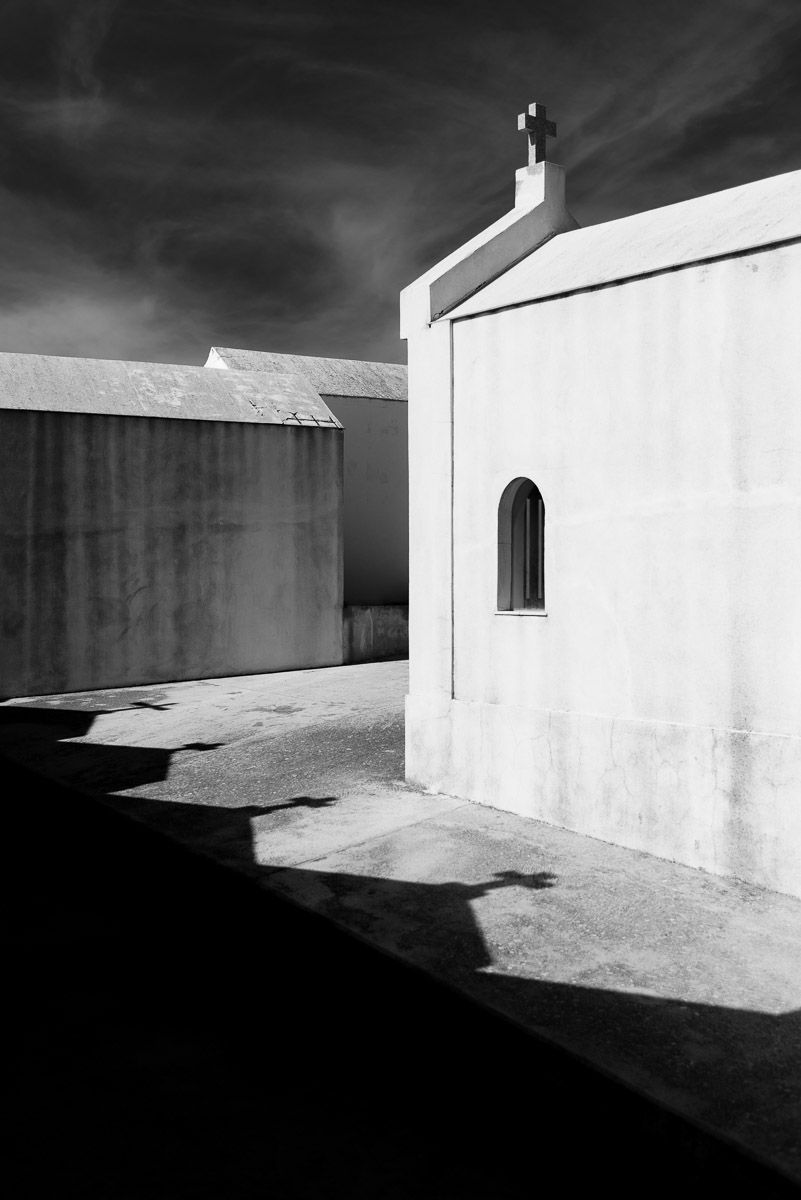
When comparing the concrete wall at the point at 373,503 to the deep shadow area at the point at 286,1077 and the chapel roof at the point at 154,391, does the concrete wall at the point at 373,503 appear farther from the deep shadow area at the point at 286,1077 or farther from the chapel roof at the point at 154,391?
the deep shadow area at the point at 286,1077

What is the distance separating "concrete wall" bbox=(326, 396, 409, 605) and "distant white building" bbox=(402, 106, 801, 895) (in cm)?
1281

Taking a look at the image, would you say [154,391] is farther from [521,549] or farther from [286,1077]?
[286,1077]

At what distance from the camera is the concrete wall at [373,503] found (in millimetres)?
22469

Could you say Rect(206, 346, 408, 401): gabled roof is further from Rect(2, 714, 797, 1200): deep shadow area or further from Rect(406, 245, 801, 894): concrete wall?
Rect(2, 714, 797, 1200): deep shadow area

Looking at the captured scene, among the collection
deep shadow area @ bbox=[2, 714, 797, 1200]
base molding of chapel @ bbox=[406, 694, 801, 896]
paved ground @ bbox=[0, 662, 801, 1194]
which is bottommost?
deep shadow area @ bbox=[2, 714, 797, 1200]

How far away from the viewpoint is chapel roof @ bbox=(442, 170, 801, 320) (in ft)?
22.7

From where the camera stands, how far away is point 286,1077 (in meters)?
4.96

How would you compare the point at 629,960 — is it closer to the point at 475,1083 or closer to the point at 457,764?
the point at 475,1083

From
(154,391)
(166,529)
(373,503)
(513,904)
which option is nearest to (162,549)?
(166,529)

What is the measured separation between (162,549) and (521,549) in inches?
385

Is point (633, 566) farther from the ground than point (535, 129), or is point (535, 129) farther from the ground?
point (535, 129)

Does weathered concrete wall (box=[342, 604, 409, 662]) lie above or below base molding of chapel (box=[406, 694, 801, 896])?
above

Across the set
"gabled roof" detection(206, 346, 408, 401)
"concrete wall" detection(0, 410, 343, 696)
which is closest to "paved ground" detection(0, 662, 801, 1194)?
"concrete wall" detection(0, 410, 343, 696)

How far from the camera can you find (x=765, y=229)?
675 centimetres
